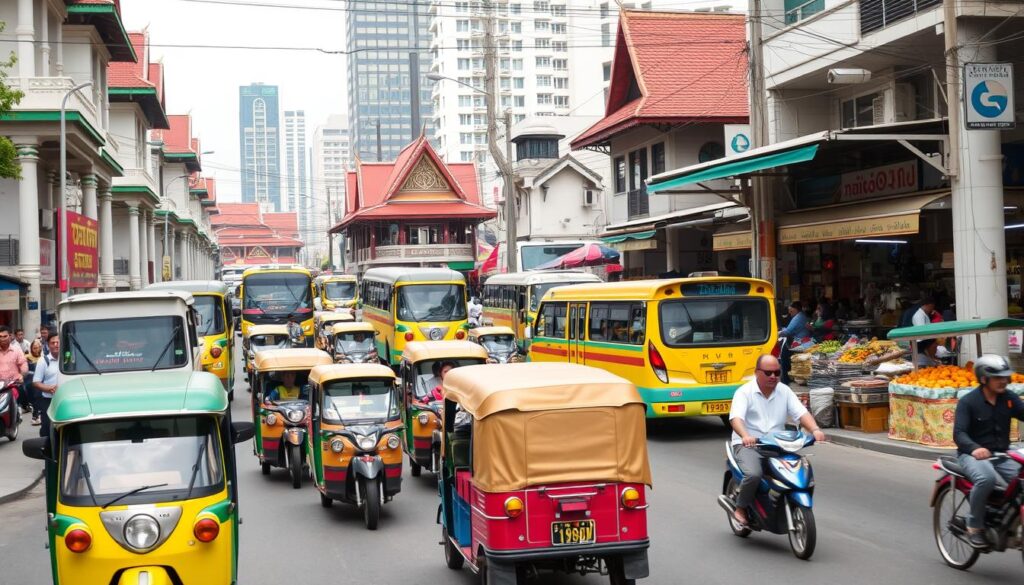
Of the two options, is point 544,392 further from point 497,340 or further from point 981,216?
point 497,340

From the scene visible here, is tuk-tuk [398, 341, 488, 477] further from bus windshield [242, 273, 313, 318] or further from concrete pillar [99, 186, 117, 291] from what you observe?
concrete pillar [99, 186, 117, 291]

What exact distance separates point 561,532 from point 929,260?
57.9 feet

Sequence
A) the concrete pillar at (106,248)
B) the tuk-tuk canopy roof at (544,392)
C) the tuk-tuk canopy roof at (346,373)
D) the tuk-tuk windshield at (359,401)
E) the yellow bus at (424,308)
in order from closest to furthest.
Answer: the tuk-tuk canopy roof at (544,392) < the tuk-tuk windshield at (359,401) < the tuk-tuk canopy roof at (346,373) < the yellow bus at (424,308) < the concrete pillar at (106,248)

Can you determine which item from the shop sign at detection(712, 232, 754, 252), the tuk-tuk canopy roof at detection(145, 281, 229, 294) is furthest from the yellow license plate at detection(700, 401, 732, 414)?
the tuk-tuk canopy roof at detection(145, 281, 229, 294)

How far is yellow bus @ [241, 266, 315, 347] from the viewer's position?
3519cm

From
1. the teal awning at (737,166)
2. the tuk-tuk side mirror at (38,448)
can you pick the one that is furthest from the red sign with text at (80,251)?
the tuk-tuk side mirror at (38,448)

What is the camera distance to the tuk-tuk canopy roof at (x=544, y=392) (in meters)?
7.92

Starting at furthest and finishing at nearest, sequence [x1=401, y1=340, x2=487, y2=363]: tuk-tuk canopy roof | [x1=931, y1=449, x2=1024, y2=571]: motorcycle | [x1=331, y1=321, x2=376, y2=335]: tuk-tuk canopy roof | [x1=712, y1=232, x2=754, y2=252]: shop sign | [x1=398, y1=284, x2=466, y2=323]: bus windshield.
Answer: [x1=398, y1=284, x2=466, y2=323]: bus windshield
[x1=331, y1=321, x2=376, y2=335]: tuk-tuk canopy roof
[x1=712, y1=232, x2=754, y2=252]: shop sign
[x1=401, y1=340, x2=487, y2=363]: tuk-tuk canopy roof
[x1=931, y1=449, x2=1024, y2=571]: motorcycle

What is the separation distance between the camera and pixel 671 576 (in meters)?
9.21

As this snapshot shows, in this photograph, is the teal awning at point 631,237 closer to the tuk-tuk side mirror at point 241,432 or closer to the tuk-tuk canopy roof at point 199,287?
the tuk-tuk canopy roof at point 199,287

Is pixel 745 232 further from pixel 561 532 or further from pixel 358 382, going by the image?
pixel 561 532

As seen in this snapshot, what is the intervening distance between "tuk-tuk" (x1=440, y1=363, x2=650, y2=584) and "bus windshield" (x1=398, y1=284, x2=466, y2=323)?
21.3 meters

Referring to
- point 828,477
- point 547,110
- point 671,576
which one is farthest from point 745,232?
point 547,110

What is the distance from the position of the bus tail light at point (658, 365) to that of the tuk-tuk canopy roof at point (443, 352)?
296 cm
